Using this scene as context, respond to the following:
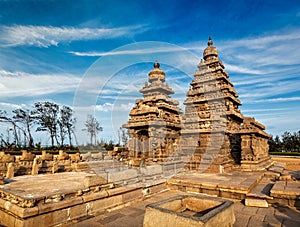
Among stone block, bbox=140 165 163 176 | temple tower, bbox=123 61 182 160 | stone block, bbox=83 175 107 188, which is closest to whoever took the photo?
stone block, bbox=83 175 107 188

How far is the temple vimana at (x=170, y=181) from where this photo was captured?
416 cm

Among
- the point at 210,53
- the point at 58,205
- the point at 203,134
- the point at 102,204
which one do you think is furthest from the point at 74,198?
the point at 210,53

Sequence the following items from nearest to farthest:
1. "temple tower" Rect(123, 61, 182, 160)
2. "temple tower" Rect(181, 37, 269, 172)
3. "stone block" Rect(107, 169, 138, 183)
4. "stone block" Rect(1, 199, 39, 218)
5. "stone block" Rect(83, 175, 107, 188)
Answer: "stone block" Rect(1, 199, 39, 218)
"stone block" Rect(83, 175, 107, 188)
"stone block" Rect(107, 169, 138, 183)
"temple tower" Rect(181, 37, 269, 172)
"temple tower" Rect(123, 61, 182, 160)

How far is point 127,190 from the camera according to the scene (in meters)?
5.93

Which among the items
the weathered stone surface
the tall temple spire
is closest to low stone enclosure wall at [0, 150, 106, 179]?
the weathered stone surface

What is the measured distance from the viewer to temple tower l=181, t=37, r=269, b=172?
10.7 metres

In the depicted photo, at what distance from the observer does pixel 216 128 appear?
35.8 ft

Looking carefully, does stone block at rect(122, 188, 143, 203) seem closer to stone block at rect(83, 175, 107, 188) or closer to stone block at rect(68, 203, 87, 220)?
stone block at rect(83, 175, 107, 188)

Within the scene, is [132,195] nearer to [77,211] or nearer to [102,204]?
[102,204]

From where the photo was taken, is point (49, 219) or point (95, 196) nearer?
point (49, 219)

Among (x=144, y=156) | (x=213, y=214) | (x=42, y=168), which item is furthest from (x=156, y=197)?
(x=42, y=168)

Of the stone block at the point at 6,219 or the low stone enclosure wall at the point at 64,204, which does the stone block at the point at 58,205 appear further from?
the stone block at the point at 6,219

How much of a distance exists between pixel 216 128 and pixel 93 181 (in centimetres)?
774

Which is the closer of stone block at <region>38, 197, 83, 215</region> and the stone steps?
stone block at <region>38, 197, 83, 215</region>
